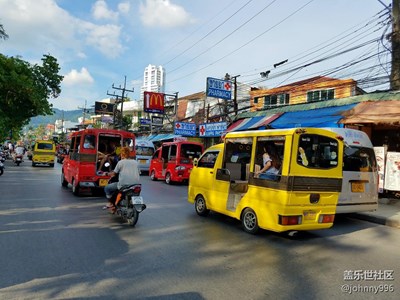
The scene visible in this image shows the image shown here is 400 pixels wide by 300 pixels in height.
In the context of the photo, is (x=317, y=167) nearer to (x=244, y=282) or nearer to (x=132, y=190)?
(x=244, y=282)

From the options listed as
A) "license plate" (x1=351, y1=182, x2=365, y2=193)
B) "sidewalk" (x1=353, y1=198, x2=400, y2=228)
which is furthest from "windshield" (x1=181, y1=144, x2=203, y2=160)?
"license plate" (x1=351, y1=182, x2=365, y2=193)

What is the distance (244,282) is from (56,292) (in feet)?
7.03

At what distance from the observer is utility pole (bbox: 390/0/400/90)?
11.4 metres

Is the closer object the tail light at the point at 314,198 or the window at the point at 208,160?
the tail light at the point at 314,198

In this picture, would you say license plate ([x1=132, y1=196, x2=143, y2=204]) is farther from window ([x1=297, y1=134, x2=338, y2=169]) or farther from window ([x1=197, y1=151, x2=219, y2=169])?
window ([x1=297, y1=134, x2=338, y2=169])

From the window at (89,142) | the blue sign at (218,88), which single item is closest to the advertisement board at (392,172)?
the window at (89,142)

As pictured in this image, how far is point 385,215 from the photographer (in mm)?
8891

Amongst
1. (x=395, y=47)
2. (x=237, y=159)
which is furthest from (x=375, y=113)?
(x=237, y=159)

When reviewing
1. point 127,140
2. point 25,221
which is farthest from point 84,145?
point 25,221

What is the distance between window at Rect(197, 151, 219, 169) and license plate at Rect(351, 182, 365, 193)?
129 inches

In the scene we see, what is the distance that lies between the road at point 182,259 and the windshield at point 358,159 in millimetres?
1393

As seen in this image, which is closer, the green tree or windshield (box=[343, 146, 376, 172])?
windshield (box=[343, 146, 376, 172])

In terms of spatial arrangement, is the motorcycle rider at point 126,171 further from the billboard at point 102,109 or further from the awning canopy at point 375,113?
the billboard at point 102,109

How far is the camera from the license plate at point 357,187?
8.02 metres
